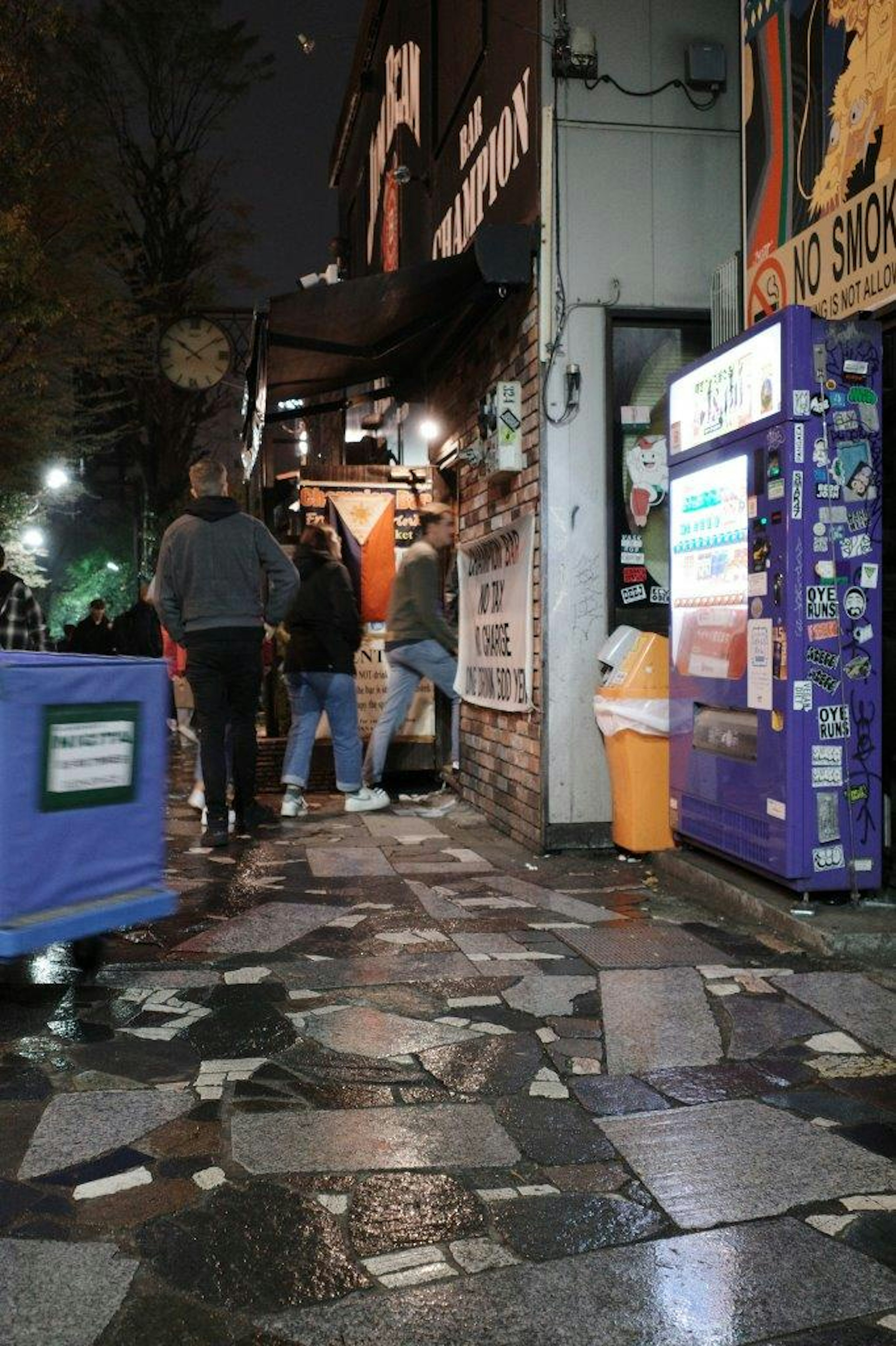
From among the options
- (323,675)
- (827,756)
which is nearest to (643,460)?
(827,756)

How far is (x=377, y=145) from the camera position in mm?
14719

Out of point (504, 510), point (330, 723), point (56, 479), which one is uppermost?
point (56, 479)

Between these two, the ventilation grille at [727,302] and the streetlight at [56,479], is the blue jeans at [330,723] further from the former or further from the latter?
the streetlight at [56,479]

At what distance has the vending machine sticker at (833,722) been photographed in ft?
17.3

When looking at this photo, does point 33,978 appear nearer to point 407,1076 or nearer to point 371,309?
point 407,1076

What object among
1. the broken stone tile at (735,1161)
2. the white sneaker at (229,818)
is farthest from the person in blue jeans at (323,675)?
the broken stone tile at (735,1161)

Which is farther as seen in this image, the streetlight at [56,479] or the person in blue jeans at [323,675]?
the streetlight at [56,479]

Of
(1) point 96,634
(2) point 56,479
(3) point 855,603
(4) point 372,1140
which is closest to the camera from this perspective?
(4) point 372,1140

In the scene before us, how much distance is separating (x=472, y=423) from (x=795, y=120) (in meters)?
3.96

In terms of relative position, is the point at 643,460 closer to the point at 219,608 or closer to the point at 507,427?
the point at 507,427

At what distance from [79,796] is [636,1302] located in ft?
8.55

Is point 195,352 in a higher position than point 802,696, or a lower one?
higher

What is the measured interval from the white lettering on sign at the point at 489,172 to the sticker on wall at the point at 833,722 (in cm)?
414

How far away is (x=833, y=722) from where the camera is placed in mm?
5309
